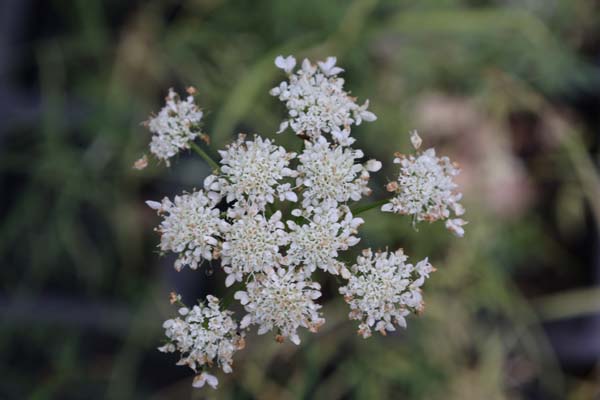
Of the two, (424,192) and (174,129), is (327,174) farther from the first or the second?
(174,129)

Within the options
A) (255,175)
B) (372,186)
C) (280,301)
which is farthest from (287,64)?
(372,186)

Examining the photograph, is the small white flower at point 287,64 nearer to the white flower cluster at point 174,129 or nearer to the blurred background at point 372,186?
the white flower cluster at point 174,129

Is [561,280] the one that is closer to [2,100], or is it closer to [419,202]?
[419,202]

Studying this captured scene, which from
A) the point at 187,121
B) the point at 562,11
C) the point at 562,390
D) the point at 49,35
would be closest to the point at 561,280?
the point at 562,390

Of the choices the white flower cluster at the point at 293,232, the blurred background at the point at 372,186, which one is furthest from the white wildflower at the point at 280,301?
the blurred background at the point at 372,186

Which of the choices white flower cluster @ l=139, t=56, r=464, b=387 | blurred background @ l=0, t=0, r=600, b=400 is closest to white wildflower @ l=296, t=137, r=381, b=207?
white flower cluster @ l=139, t=56, r=464, b=387

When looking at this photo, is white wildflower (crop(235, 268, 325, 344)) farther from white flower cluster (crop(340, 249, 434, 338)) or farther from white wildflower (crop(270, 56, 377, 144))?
white wildflower (crop(270, 56, 377, 144))
